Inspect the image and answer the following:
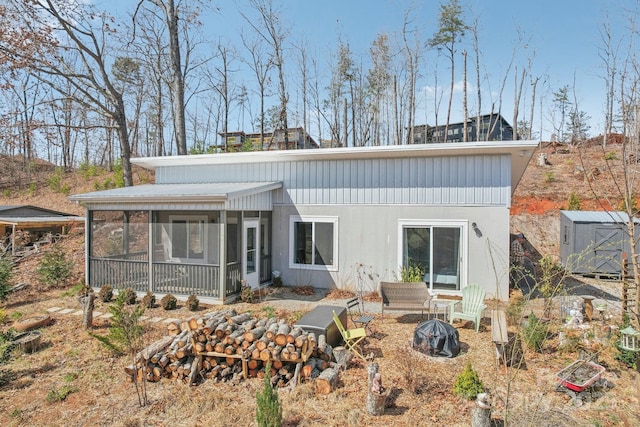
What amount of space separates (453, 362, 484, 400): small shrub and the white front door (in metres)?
6.54

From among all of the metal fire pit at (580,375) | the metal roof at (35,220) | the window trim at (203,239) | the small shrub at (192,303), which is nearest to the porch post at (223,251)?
the small shrub at (192,303)

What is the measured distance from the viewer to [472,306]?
24.0 ft

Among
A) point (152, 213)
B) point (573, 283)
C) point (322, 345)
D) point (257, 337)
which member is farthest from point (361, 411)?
point (573, 283)

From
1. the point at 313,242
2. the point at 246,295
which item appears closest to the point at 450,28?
the point at 313,242

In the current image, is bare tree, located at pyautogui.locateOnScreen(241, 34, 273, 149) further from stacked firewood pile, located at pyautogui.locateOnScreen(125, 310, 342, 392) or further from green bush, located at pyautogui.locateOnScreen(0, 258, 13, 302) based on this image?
stacked firewood pile, located at pyautogui.locateOnScreen(125, 310, 342, 392)

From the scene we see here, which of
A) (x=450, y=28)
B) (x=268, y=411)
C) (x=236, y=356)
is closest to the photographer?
(x=268, y=411)

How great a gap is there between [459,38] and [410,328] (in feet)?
72.8

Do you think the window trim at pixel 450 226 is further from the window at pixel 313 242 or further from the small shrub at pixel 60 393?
the small shrub at pixel 60 393

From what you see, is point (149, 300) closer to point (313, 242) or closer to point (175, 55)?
point (313, 242)

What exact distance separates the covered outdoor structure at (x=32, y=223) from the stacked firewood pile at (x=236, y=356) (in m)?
12.4

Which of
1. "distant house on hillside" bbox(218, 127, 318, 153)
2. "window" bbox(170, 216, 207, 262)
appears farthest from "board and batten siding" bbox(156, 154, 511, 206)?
"distant house on hillside" bbox(218, 127, 318, 153)

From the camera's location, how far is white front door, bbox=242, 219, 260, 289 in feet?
32.7

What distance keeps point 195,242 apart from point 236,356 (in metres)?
6.85

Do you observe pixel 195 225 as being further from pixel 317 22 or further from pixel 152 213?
pixel 317 22
